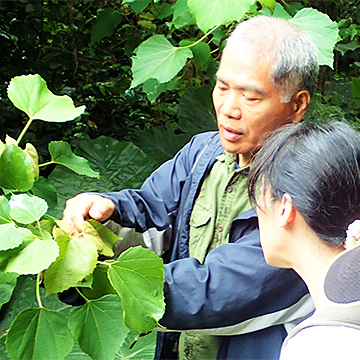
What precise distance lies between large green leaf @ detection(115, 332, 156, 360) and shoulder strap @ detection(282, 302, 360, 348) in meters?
0.95

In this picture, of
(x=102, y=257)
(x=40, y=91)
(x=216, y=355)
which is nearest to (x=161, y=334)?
(x=216, y=355)

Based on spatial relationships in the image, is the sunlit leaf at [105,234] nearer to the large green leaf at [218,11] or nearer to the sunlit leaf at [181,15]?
the large green leaf at [218,11]

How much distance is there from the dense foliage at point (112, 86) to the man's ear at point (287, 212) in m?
0.30

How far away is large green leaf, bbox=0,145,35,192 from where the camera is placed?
913 millimetres

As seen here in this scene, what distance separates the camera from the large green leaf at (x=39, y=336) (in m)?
0.89

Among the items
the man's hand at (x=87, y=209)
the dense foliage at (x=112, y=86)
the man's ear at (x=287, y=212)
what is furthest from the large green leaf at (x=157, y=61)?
the man's ear at (x=287, y=212)

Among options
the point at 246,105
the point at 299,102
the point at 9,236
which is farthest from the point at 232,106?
the point at 9,236

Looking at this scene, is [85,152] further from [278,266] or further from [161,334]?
[278,266]

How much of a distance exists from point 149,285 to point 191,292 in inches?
3.3

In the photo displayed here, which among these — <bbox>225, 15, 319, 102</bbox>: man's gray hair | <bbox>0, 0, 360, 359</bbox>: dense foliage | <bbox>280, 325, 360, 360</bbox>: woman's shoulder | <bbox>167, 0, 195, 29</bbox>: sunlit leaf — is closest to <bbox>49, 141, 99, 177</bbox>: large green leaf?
<bbox>0, 0, 360, 359</bbox>: dense foliage

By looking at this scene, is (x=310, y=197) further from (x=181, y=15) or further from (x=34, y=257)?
(x=181, y=15)

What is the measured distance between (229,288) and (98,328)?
0.81 feet

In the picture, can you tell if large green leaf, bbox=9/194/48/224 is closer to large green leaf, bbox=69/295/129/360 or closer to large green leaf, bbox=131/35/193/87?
large green leaf, bbox=69/295/129/360

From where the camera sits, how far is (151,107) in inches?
127
